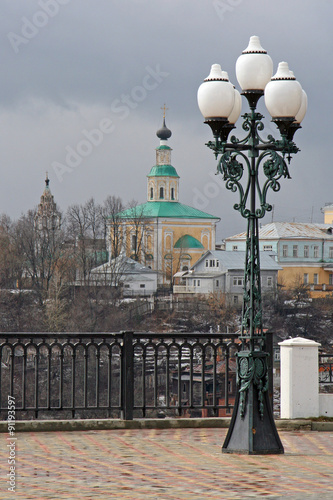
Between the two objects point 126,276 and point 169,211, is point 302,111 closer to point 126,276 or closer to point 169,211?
point 126,276

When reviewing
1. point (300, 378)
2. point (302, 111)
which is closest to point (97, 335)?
point (300, 378)

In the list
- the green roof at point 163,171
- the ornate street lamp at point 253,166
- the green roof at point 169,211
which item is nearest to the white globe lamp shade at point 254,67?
the ornate street lamp at point 253,166

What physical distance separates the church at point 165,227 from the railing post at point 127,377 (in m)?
74.4

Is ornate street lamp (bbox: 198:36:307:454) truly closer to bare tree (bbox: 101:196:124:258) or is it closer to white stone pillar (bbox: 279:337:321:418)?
white stone pillar (bbox: 279:337:321:418)

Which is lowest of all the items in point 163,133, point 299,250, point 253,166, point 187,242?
point 253,166

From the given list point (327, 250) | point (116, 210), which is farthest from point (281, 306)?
point (327, 250)

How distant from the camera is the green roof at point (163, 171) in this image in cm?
9700

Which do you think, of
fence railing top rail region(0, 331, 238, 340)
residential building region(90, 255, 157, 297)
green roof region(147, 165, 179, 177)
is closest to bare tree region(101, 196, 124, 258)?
residential building region(90, 255, 157, 297)

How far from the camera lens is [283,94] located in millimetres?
6953

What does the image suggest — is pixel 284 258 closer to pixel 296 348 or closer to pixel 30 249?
pixel 30 249

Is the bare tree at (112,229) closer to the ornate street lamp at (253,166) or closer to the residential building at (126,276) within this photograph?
the residential building at (126,276)

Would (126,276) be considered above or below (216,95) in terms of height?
above

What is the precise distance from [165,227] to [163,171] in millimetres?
8997

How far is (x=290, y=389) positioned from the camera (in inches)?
338
